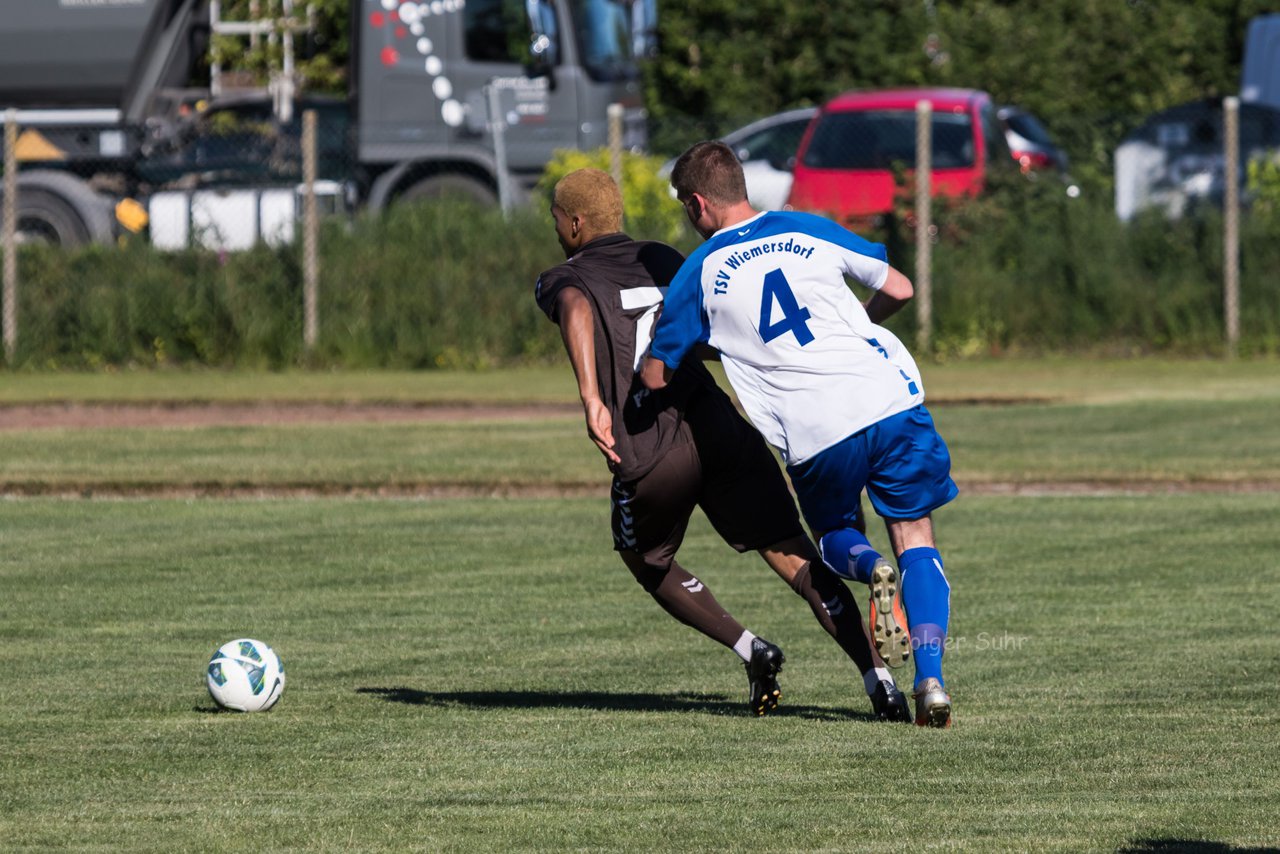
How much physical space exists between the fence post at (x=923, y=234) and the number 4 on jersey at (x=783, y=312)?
14.8 m

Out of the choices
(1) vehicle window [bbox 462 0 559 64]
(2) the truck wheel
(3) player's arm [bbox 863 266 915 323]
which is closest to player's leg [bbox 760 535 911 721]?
(3) player's arm [bbox 863 266 915 323]

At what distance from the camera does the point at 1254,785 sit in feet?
18.3

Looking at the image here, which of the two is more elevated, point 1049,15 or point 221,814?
point 1049,15

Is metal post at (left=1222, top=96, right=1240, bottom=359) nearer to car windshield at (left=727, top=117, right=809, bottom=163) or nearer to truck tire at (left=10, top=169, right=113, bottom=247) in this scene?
car windshield at (left=727, top=117, right=809, bottom=163)

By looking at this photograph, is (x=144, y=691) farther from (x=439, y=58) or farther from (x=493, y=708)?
(x=439, y=58)

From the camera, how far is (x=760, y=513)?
705 cm

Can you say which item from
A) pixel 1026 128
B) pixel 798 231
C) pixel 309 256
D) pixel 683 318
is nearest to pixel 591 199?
pixel 683 318

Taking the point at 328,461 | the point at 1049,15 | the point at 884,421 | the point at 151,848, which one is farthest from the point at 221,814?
the point at 1049,15

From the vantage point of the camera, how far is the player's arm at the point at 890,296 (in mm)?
6660

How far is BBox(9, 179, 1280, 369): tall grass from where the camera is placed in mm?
22203

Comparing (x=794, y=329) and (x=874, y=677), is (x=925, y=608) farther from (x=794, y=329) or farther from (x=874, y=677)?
(x=794, y=329)

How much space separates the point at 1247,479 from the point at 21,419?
981 centimetres

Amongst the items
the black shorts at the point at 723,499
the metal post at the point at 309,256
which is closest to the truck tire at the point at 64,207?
the metal post at the point at 309,256

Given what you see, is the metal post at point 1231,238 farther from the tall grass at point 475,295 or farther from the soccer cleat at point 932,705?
the soccer cleat at point 932,705
